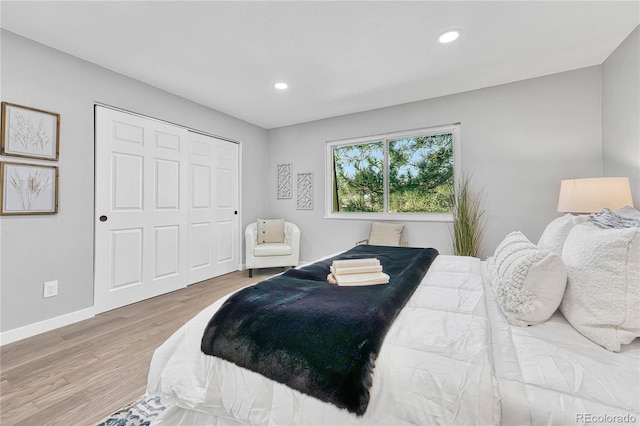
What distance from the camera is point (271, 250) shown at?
3986 millimetres

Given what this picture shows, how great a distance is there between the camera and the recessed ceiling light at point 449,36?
2.19 m

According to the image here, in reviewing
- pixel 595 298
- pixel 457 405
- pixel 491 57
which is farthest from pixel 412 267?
pixel 491 57

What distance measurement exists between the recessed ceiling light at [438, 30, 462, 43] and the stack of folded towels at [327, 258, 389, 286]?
2037mm

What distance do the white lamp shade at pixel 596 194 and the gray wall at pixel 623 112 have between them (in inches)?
9.6

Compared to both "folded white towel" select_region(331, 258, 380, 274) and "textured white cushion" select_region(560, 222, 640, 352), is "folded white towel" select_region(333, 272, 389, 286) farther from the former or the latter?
"textured white cushion" select_region(560, 222, 640, 352)

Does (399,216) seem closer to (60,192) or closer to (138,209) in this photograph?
(138,209)

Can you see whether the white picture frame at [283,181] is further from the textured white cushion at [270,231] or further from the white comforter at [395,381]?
the white comforter at [395,381]

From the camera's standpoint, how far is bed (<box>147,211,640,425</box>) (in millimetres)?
713

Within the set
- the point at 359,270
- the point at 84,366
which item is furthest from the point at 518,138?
the point at 84,366

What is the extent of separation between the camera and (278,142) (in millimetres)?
4805

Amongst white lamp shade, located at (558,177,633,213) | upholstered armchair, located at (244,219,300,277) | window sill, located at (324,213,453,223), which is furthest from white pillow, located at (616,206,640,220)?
upholstered armchair, located at (244,219,300,277)

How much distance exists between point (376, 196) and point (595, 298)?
3.17 m

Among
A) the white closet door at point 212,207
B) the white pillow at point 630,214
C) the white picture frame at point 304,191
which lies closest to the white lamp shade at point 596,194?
the white pillow at point 630,214

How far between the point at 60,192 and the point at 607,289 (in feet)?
12.3
